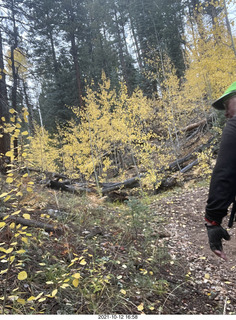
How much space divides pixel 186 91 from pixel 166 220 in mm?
13900

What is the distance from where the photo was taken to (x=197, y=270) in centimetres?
333

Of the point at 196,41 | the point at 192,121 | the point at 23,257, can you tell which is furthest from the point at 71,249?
the point at 192,121

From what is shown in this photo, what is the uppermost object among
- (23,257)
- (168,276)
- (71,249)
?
(23,257)

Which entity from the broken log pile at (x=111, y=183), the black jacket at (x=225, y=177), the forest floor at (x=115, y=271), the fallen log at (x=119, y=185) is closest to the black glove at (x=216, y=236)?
the black jacket at (x=225, y=177)

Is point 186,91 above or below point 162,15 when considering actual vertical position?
below

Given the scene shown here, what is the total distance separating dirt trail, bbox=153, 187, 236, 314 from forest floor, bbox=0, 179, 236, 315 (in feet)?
0.04

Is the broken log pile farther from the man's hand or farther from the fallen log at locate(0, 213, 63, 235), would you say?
the man's hand

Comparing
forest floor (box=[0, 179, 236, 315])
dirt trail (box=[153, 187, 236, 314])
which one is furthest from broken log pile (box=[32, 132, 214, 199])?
dirt trail (box=[153, 187, 236, 314])

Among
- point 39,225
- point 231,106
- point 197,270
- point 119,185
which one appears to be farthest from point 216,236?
point 119,185

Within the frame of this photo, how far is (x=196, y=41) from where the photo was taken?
33.7 feet

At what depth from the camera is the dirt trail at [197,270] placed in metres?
2.46

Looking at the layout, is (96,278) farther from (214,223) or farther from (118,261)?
(214,223)

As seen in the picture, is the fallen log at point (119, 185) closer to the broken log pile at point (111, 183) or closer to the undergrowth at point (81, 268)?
the broken log pile at point (111, 183)

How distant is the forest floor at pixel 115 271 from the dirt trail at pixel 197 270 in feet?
0.04
